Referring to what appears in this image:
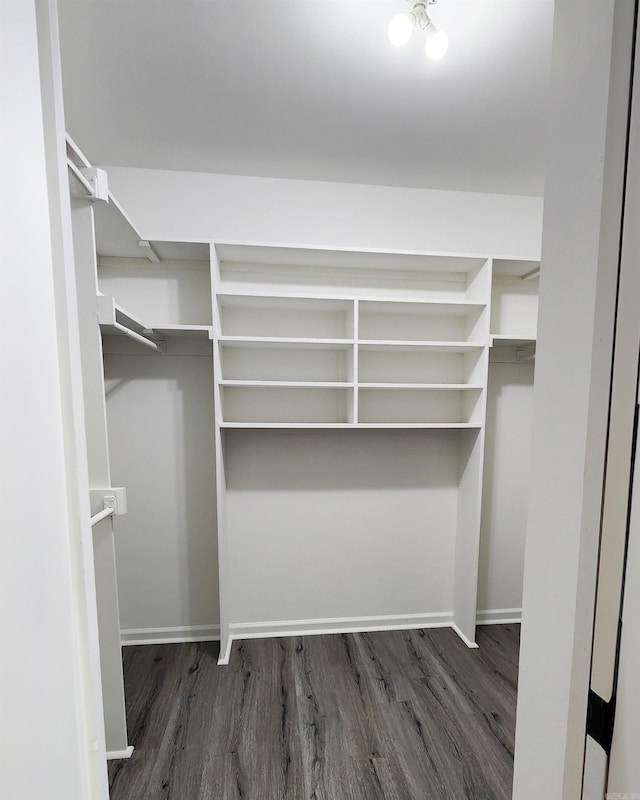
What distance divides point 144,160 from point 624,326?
2.36m

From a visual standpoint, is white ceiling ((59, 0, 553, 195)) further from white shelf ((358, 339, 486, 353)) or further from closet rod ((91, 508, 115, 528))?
closet rod ((91, 508, 115, 528))

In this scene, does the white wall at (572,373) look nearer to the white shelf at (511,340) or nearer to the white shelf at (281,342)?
the white shelf at (281,342)

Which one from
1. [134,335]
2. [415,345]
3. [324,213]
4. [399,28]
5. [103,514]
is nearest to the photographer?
[399,28]

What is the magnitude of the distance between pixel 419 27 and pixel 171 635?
3.22 meters

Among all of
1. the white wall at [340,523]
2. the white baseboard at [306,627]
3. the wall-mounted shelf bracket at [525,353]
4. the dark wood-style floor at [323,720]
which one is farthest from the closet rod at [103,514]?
the wall-mounted shelf bracket at [525,353]

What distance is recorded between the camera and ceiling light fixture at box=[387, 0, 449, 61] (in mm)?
1063

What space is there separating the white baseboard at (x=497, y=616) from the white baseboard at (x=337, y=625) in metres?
0.23

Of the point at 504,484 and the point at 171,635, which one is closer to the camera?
the point at 171,635

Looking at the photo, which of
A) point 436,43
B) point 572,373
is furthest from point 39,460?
point 436,43

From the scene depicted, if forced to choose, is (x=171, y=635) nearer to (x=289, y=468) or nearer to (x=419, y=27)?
(x=289, y=468)

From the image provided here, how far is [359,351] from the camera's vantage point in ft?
7.36

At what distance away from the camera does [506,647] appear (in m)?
2.21

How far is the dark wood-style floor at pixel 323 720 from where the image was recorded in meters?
1.41

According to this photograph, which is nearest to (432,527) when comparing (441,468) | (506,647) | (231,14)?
(441,468)
